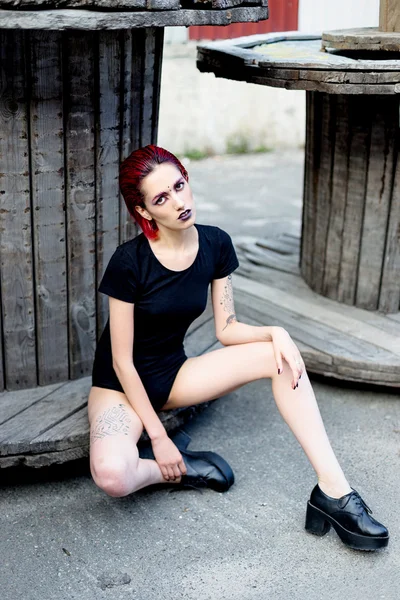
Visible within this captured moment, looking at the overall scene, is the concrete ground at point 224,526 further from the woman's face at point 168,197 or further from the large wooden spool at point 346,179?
the woman's face at point 168,197

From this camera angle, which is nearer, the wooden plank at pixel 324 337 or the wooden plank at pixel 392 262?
the wooden plank at pixel 324 337

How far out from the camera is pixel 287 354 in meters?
2.79

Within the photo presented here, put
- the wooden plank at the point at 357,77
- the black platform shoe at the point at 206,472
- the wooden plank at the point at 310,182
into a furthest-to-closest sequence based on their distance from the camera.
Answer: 1. the wooden plank at the point at 310,182
2. the wooden plank at the point at 357,77
3. the black platform shoe at the point at 206,472

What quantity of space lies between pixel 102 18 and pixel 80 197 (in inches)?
33.8

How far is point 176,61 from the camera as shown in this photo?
Result: 8.02 m

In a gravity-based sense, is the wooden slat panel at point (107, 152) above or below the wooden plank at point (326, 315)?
above

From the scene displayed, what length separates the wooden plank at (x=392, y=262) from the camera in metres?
4.02

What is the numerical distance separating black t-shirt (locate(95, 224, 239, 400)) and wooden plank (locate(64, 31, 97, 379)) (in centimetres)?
36

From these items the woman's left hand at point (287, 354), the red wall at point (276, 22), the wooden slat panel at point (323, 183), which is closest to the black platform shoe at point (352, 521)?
the woman's left hand at point (287, 354)

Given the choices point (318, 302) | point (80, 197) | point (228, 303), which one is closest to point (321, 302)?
point (318, 302)

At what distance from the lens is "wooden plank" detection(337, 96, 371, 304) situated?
3973 millimetres

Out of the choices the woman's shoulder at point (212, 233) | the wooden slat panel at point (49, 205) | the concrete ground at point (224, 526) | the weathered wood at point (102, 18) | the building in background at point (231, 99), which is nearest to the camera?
the weathered wood at point (102, 18)

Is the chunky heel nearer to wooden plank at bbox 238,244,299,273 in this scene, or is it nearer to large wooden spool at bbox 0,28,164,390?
large wooden spool at bbox 0,28,164,390

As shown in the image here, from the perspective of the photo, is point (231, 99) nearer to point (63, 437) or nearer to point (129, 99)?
point (129, 99)
